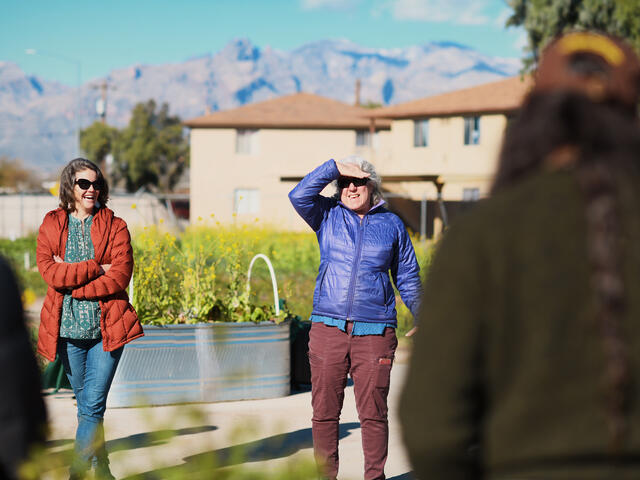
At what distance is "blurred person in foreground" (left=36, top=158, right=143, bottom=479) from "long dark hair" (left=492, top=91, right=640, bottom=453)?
3.59 m

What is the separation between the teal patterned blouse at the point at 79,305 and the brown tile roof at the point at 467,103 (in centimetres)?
3338

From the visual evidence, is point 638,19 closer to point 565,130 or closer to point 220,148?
point 565,130

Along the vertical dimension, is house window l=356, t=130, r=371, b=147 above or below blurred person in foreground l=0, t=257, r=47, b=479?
above

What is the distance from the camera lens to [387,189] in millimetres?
38125

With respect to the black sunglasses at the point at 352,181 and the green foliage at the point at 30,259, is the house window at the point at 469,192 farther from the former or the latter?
the black sunglasses at the point at 352,181

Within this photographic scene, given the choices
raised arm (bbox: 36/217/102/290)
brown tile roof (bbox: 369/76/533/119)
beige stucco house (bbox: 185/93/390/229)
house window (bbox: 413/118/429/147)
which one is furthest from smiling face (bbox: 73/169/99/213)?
beige stucco house (bbox: 185/93/390/229)

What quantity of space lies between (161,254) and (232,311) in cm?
97

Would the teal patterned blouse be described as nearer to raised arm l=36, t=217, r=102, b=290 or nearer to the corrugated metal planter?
raised arm l=36, t=217, r=102, b=290

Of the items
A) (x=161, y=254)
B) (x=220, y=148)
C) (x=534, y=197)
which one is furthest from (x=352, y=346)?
(x=220, y=148)

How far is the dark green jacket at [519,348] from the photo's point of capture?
1608mm

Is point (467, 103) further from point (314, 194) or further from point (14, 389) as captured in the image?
point (14, 389)

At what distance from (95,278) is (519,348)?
372cm

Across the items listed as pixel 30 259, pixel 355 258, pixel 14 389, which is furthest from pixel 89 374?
pixel 30 259

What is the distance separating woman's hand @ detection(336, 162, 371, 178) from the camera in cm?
512
